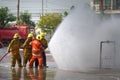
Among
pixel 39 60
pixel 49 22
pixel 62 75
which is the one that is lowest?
pixel 49 22

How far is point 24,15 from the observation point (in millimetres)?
82188

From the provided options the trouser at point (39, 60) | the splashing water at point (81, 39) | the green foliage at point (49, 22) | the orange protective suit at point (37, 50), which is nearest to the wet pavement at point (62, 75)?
the splashing water at point (81, 39)

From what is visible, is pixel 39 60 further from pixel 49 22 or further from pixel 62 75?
pixel 49 22

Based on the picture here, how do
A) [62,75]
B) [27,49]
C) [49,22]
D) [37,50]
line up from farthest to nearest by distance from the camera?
[49,22], [27,49], [37,50], [62,75]

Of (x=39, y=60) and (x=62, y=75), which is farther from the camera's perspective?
(x=39, y=60)

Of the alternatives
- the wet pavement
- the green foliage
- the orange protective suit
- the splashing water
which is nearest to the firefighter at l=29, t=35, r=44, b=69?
the orange protective suit

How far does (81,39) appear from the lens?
19.2 meters

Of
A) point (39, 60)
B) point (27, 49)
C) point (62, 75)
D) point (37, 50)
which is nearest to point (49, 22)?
point (27, 49)

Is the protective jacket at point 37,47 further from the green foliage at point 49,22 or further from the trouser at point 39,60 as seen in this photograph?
the green foliage at point 49,22

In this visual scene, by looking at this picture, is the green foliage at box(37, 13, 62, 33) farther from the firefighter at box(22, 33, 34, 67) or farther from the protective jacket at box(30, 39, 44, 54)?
the protective jacket at box(30, 39, 44, 54)

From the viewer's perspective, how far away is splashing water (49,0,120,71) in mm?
19172

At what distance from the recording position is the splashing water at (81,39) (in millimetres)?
19172

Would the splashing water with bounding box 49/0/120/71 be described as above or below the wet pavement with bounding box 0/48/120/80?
above

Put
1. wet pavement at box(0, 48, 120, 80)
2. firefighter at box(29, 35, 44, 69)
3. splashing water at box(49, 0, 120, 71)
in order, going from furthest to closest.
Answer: firefighter at box(29, 35, 44, 69) → splashing water at box(49, 0, 120, 71) → wet pavement at box(0, 48, 120, 80)
